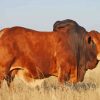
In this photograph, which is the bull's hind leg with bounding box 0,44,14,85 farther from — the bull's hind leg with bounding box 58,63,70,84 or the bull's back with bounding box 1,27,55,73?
the bull's hind leg with bounding box 58,63,70,84

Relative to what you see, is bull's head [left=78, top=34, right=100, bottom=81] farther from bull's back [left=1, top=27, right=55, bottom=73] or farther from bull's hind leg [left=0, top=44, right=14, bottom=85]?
bull's hind leg [left=0, top=44, right=14, bottom=85]

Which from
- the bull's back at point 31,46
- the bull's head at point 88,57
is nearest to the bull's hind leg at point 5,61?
the bull's back at point 31,46

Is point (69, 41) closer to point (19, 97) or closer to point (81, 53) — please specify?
point (81, 53)

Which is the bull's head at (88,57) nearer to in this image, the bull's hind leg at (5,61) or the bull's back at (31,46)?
the bull's back at (31,46)

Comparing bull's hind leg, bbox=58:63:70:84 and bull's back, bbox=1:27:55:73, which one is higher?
bull's back, bbox=1:27:55:73

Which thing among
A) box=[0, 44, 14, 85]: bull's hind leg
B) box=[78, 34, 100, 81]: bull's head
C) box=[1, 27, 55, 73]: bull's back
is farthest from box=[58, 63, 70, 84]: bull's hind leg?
box=[0, 44, 14, 85]: bull's hind leg

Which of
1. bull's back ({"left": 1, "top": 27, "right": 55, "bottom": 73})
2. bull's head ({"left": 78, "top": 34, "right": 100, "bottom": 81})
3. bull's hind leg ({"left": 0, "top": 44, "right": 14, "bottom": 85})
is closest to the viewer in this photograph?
bull's hind leg ({"left": 0, "top": 44, "right": 14, "bottom": 85})

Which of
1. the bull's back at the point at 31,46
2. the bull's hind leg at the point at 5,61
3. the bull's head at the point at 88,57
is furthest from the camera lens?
the bull's head at the point at 88,57

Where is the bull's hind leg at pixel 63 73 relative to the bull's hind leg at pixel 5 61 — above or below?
below

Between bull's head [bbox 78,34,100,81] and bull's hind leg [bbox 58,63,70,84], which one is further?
bull's head [bbox 78,34,100,81]

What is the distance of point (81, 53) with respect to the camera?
10578mm

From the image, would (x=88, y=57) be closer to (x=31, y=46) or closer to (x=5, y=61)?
(x=31, y=46)

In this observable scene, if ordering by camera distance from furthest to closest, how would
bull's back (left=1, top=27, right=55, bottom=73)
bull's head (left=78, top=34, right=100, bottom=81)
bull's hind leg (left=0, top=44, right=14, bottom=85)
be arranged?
bull's head (left=78, top=34, right=100, bottom=81) → bull's back (left=1, top=27, right=55, bottom=73) → bull's hind leg (left=0, top=44, right=14, bottom=85)

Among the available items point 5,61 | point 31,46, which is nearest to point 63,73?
point 31,46
